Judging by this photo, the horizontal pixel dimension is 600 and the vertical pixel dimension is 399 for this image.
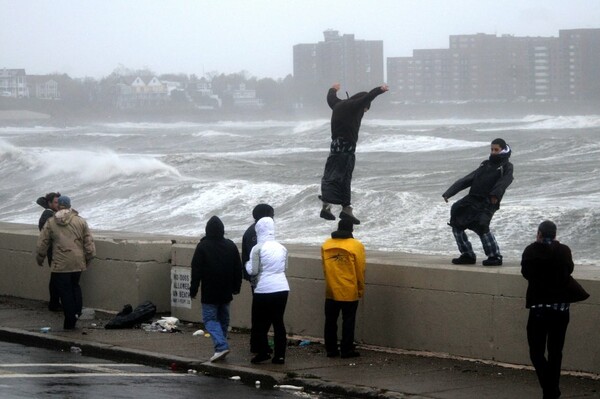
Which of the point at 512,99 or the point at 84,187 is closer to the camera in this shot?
the point at 84,187

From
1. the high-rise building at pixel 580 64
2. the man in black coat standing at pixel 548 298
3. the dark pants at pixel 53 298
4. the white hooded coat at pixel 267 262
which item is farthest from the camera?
the high-rise building at pixel 580 64

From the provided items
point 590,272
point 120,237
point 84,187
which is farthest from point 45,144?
point 590,272

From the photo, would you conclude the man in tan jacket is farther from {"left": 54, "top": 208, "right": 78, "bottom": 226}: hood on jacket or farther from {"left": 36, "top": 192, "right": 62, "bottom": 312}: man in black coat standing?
{"left": 36, "top": 192, "right": 62, "bottom": 312}: man in black coat standing

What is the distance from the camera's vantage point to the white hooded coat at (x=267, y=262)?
10453 millimetres

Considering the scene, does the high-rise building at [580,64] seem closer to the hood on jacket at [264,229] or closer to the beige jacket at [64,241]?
the beige jacket at [64,241]

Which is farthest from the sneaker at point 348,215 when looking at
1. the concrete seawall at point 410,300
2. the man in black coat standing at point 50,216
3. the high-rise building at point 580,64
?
the high-rise building at point 580,64

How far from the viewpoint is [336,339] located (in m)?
10.9

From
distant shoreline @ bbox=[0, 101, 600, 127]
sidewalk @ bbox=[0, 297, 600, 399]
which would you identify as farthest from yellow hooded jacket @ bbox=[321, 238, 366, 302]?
distant shoreline @ bbox=[0, 101, 600, 127]

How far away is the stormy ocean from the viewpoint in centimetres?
2569

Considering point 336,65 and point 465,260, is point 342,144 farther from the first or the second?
point 336,65

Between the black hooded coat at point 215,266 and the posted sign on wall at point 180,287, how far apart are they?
2.51m

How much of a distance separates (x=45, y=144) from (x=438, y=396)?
88.6 metres

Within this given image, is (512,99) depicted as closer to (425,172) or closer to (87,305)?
(425,172)

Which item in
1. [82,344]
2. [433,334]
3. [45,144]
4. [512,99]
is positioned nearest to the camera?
[433,334]
